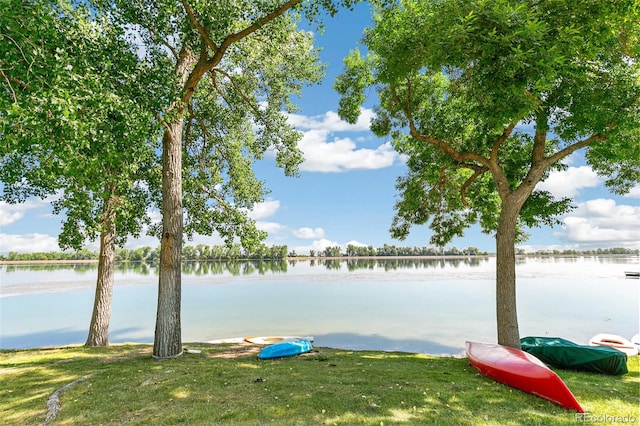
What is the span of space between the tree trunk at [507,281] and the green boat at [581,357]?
60 centimetres

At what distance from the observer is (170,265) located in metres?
8.70

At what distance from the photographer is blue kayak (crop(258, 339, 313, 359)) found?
852 cm

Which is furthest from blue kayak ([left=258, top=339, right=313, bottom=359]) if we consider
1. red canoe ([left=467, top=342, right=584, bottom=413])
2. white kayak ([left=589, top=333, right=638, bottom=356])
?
white kayak ([left=589, top=333, right=638, bottom=356])

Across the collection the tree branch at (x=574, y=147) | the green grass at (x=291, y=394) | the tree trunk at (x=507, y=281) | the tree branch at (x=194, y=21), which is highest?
the tree branch at (x=194, y=21)

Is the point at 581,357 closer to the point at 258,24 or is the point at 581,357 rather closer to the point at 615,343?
the point at 615,343

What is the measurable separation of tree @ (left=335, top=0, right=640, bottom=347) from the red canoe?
75.4 inches

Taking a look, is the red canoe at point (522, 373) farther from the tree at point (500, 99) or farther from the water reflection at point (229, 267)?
the water reflection at point (229, 267)

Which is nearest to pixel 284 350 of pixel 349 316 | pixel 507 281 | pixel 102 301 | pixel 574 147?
pixel 507 281

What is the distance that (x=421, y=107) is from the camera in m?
10.8

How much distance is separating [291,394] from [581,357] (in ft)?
22.3

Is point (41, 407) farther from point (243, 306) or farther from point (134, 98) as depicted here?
point (243, 306)

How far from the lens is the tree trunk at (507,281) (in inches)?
336

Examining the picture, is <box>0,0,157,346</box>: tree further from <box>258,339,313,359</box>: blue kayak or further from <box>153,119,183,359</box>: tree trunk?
<box>258,339,313,359</box>: blue kayak

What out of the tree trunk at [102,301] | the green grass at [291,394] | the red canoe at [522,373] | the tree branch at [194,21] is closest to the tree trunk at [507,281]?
the green grass at [291,394]
